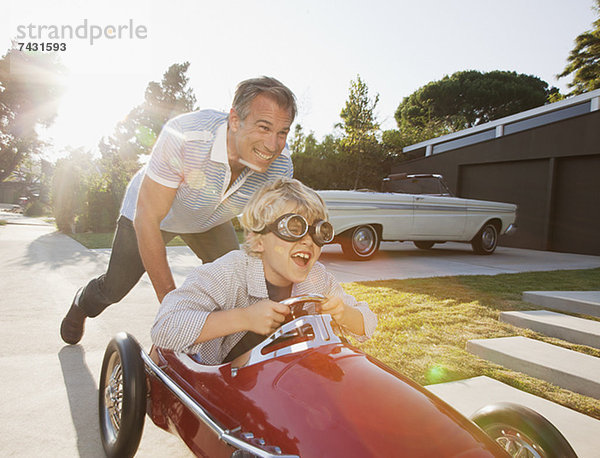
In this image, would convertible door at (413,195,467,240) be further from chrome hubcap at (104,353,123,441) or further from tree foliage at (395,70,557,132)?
tree foliage at (395,70,557,132)

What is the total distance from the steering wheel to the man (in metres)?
0.79

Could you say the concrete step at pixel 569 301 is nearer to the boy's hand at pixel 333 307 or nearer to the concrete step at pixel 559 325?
the concrete step at pixel 559 325

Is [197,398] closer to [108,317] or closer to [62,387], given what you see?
[62,387]

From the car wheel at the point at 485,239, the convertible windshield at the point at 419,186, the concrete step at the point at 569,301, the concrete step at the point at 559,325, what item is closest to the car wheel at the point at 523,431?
the concrete step at the point at 559,325

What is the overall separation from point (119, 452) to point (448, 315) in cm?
345

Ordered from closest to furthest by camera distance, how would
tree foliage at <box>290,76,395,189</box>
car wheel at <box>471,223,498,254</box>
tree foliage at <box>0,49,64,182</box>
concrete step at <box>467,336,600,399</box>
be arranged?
concrete step at <box>467,336,600,399</box> → car wheel at <box>471,223,498,254</box> → tree foliage at <box>290,76,395,189</box> → tree foliage at <box>0,49,64,182</box>

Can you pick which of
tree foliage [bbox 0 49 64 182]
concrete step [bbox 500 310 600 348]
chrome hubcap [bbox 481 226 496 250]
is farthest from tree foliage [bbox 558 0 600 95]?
tree foliage [bbox 0 49 64 182]

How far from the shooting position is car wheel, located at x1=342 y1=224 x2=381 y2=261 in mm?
8102

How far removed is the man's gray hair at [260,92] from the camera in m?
2.13

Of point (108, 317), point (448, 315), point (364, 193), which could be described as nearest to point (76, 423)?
point (108, 317)

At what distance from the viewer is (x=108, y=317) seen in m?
4.40

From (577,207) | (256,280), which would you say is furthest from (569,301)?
(577,207)

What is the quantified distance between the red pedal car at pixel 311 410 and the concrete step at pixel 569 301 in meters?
3.40

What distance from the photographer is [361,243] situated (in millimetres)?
8234
